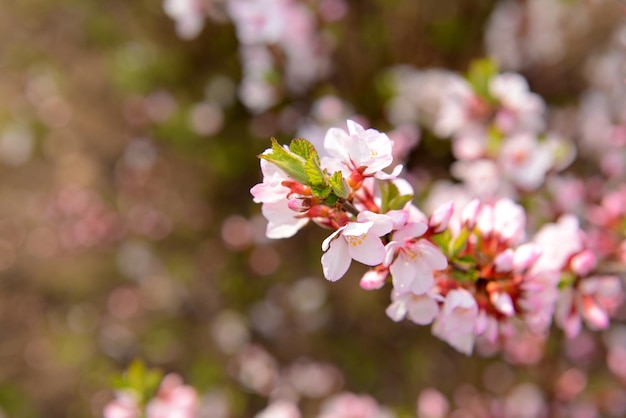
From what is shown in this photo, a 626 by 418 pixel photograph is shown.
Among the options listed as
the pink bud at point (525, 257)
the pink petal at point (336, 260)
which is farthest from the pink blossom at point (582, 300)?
the pink petal at point (336, 260)

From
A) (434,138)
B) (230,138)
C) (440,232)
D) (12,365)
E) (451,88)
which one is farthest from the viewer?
(12,365)

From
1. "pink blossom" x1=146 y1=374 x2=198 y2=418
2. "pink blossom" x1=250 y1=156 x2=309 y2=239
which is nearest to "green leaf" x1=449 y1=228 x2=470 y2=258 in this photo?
"pink blossom" x1=250 y1=156 x2=309 y2=239

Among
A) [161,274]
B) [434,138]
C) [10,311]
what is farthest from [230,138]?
[10,311]

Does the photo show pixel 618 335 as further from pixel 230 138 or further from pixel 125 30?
pixel 125 30

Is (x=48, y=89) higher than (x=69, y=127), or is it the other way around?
(x=48, y=89)

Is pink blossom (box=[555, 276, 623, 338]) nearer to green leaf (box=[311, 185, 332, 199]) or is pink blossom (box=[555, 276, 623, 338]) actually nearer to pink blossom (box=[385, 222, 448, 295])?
pink blossom (box=[385, 222, 448, 295])

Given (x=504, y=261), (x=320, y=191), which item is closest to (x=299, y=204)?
(x=320, y=191)

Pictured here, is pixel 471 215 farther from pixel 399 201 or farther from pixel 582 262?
pixel 582 262
